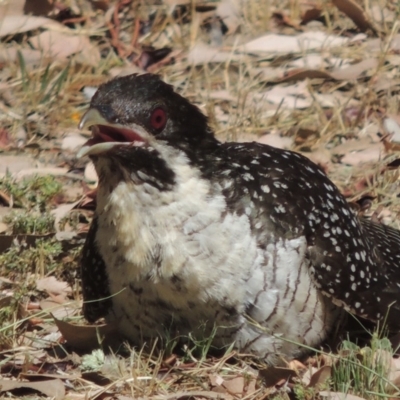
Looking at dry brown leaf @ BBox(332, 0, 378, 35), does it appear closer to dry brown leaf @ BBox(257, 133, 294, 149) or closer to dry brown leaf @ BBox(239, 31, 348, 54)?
dry brown leaf @ BBox(239, 31, 348, 54)

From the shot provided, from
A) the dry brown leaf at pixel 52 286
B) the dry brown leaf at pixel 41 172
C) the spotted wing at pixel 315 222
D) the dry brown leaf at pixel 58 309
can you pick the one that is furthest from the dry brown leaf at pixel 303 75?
the dry brown leaf at pixel 58 309

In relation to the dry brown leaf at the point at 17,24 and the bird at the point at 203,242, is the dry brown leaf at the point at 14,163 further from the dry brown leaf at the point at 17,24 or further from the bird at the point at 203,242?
A: the bird at the point at 203,242

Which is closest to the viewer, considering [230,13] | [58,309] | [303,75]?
[58,309]

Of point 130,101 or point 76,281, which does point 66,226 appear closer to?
point 76,281

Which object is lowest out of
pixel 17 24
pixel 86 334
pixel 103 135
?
pixel 86 334

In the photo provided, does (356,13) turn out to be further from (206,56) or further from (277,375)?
(277,375)

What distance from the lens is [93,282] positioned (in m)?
5.54

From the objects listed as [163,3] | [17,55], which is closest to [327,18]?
[163,3]

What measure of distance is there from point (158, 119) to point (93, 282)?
1100mm

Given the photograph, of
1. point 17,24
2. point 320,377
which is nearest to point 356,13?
point 17,24

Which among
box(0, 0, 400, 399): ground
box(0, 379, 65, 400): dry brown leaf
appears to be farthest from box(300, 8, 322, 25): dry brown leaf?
box(0, 379, 65, 400): dry brown leaf

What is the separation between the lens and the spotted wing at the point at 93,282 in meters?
5.45

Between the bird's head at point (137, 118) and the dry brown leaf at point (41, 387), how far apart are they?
3.90 ft

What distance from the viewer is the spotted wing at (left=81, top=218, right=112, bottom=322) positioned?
17.9 ft
